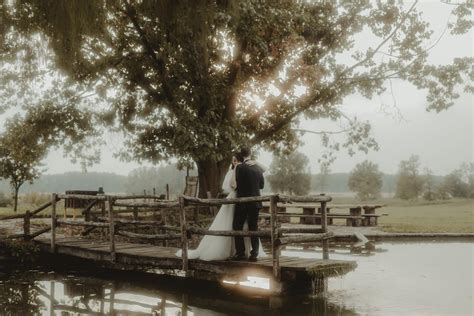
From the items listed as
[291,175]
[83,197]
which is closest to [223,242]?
[83,197]

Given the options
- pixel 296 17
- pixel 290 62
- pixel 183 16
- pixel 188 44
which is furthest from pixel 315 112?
pixel 183 16

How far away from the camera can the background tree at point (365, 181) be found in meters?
107

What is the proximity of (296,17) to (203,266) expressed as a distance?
35.8 feet

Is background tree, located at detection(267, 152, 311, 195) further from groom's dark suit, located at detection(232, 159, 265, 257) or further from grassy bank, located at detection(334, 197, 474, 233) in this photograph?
groom's dark suit, located at detection(232, 159, 265, 257)

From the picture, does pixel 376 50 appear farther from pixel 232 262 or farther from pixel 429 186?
pixel 429 186

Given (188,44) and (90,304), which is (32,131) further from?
(90,304)

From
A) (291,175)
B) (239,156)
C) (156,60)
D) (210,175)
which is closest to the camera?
(239,156)

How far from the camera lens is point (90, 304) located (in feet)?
29.0

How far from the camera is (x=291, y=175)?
287ft

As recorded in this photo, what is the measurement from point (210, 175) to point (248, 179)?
11.5m

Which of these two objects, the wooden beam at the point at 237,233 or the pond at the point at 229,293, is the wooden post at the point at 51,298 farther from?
the wooden beam at the point at 237,233

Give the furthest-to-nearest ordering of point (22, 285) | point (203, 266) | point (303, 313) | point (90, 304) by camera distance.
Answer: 1. point (22, 285)
2. point (203, 266)
3. point (90, 304)
4. point (303, 313)

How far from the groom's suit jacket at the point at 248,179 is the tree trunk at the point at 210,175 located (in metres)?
11.1

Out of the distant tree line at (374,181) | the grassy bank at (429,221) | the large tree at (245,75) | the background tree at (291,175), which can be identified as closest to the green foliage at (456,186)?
the distant tree line at (374,181)
